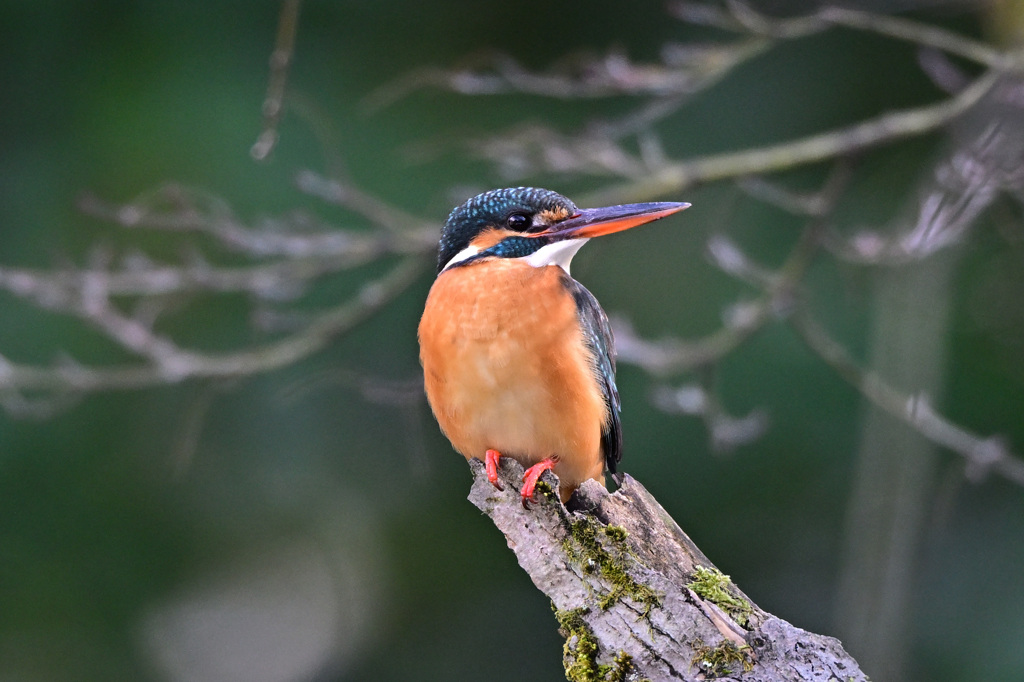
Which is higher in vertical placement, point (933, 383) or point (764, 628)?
point (933, 383)

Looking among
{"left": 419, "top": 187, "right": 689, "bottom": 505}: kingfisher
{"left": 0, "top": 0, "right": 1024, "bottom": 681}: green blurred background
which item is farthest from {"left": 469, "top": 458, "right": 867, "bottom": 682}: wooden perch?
{"left": 0, "top": 0, "right": 1024, "bottom": 681}: green blurred background

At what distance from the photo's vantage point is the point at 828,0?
4.00 metres

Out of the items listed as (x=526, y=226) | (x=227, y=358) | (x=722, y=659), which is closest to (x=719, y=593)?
(x=722, y=659)

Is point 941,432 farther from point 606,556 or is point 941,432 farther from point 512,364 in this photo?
point 606,556

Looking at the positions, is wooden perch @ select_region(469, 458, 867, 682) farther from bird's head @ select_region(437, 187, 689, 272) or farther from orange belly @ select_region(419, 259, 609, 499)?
bird's head @ select_region(437, 187, 689, 272)

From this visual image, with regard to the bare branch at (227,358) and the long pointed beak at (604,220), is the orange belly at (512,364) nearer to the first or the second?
the long pointed beak at (604,220)

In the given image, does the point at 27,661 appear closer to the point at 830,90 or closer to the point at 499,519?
the point at 499,519

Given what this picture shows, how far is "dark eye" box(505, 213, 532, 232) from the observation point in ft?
8.43

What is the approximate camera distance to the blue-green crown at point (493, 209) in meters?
2.54

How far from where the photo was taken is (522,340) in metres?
2.40

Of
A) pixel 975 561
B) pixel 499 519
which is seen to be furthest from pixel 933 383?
pixel 975 561

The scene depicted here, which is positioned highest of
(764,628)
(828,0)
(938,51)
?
(828,0)

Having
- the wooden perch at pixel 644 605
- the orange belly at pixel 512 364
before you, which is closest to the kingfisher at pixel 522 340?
the orange belly at pixel 512 364

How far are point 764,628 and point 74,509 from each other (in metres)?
4.32
